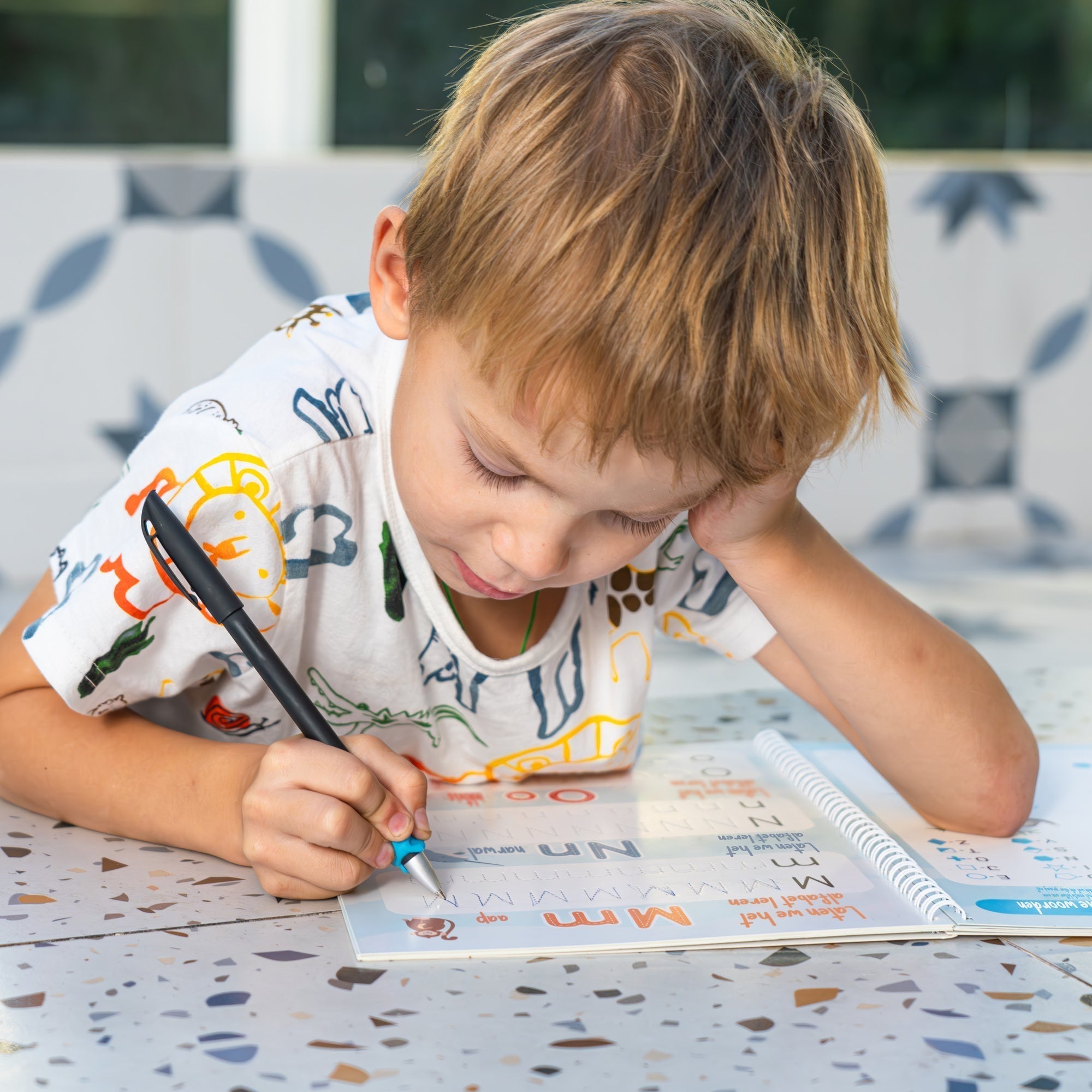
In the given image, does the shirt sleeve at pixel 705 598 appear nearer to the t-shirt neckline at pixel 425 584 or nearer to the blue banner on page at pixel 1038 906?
the t-shirt neckline at pixel 425 584

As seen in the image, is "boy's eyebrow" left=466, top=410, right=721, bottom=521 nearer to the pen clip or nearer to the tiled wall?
the pen clip

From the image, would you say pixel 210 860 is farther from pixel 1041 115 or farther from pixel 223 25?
pixel 1041 115

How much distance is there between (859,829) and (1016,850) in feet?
0.23

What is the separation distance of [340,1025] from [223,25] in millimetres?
1245

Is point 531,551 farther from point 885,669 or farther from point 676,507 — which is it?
point 885,669

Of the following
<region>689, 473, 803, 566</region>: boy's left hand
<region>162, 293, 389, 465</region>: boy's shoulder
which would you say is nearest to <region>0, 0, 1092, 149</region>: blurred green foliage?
<region>162, 293, 389, 465</region>: boy's shoulder

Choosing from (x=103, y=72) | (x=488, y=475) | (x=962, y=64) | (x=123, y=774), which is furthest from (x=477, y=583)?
(x=962, y=64)

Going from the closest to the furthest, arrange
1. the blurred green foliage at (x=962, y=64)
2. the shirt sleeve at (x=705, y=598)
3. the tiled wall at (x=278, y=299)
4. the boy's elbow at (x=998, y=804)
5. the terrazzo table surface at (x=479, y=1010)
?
the terrazzo table surface at (x=479, y=1010) < the boy's elbow at (x=998, y=804) < the shirt sleeve at (x=705, y=598) < the tiled wall at (x=278, y=299) < the blurred green foliage at (x=962, y=64)

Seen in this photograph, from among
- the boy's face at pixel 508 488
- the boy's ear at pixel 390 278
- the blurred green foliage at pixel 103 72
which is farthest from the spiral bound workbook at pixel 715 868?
the blurred green foliage at pixel 103 72

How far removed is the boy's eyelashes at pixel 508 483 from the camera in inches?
19.6

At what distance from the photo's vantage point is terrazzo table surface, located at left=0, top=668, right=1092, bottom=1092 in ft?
1.25

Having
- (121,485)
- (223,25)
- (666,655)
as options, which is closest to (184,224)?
(223,25)

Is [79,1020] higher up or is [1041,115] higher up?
[1041,115]

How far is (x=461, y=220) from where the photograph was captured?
0.50m
